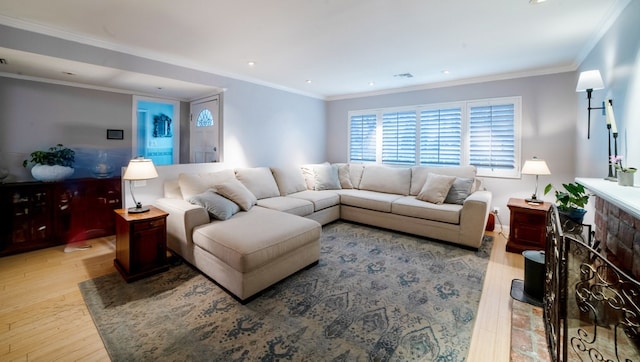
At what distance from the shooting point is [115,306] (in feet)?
7.39

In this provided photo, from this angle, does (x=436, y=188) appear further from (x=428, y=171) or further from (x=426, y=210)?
(x=428, y=171)

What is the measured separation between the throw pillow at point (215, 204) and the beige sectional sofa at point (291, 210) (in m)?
0.01

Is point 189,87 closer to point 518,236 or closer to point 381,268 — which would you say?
point 381,268

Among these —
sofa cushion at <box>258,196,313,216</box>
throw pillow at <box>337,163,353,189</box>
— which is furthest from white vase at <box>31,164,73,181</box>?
throw pillow at <box>337,163,353,189</box>

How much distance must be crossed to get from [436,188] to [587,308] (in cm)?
267

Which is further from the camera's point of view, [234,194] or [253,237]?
[234,194]

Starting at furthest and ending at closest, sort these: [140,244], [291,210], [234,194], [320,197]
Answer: [320,197] < [291,210] < [234,194] < [140,244]

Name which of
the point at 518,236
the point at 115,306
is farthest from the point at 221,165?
the point at 518,236

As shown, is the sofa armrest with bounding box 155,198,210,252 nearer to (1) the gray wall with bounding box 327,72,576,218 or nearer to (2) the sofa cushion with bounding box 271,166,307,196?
(2) the sofa cushion with bounding box 271,166,307,196

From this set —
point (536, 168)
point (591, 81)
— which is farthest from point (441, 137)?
point (591, 81)

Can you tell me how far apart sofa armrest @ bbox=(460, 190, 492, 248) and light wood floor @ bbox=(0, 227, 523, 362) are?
0.97 ft

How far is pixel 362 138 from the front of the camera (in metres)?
5.84

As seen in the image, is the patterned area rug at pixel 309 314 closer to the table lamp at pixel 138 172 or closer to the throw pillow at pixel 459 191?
the table lamp at pixel 138 172

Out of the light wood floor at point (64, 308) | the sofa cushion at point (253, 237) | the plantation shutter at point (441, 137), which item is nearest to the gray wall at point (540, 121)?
the plantation shutter at point (441, 137)
